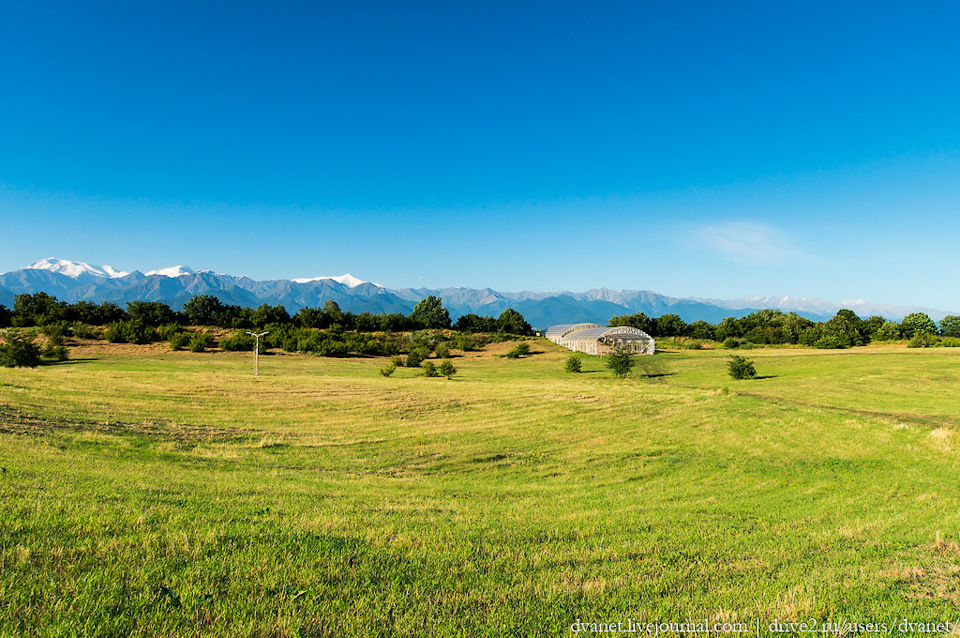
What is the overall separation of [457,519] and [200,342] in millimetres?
75463

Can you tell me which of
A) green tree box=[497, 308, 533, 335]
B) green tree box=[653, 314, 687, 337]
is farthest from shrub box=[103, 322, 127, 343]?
green tree box=[653, 314, 687, 337]

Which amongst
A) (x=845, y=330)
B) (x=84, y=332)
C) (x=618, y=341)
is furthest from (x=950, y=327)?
(x=84, y=332)

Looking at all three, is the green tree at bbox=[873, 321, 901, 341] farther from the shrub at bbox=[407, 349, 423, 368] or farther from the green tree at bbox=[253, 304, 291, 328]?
the green tree at bbox=[253, 304, 291, 328]

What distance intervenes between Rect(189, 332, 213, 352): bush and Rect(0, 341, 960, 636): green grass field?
4702 centimetres

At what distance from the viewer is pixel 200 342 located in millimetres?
69688

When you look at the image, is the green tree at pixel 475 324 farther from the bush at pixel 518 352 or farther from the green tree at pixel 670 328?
the green tree at pixel 670 328

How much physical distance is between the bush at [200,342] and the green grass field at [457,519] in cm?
4702

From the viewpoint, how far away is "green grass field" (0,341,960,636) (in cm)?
482

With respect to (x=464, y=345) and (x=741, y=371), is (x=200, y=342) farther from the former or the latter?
(x=741, y=371)

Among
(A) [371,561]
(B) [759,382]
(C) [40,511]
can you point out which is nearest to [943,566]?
(A) [371,561]

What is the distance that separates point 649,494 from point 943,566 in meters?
6.40

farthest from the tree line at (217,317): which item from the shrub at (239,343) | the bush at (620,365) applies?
the bush at (620,365)

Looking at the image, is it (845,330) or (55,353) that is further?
(845,330)

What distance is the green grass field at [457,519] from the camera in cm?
482
